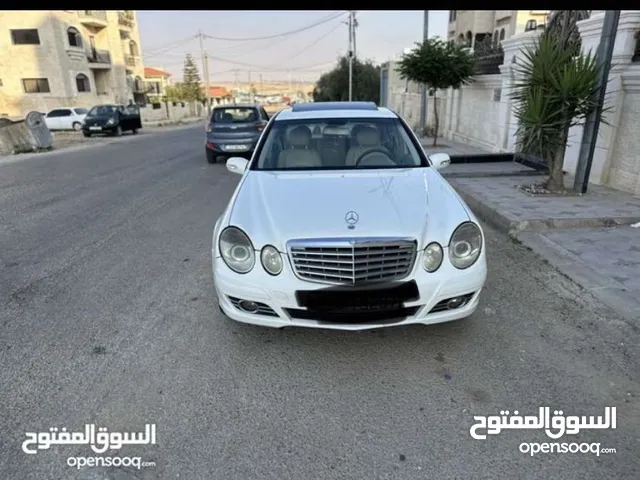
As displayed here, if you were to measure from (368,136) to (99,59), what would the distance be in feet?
147

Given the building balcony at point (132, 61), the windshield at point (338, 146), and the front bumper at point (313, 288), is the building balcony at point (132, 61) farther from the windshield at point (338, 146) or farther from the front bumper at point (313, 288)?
the front bumper at point (313, 288)

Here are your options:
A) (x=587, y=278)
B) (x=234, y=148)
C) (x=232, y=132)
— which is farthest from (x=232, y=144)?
(x=587, y=278)

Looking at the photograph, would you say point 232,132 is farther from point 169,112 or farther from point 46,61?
point 169,112

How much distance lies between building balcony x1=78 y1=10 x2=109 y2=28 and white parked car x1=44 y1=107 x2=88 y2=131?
1724 centimetres

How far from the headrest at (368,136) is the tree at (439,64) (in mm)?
10773

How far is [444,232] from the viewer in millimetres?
2861

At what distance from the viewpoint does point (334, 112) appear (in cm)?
472

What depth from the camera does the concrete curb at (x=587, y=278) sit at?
11.4 ft

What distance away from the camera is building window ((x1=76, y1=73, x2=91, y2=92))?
37959 millimetres

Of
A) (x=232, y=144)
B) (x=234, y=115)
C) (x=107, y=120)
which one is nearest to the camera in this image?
(x=232, y=144)

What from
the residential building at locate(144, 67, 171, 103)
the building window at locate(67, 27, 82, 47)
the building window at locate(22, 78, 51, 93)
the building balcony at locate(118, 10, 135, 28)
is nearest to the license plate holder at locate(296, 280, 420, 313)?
the building window at locate(22, 78, 51, 93)

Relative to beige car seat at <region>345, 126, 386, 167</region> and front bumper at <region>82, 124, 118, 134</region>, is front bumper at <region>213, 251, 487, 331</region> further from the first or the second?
front bumper at <region>82, 124, 118, 134</region>

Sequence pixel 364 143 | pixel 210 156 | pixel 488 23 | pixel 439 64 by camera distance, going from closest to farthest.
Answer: pixel 364 143, pixel 210 156, pixel 439 64, pixel 488 23

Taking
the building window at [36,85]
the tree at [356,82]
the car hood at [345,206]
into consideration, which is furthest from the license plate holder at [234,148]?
the building window at [36,85]
